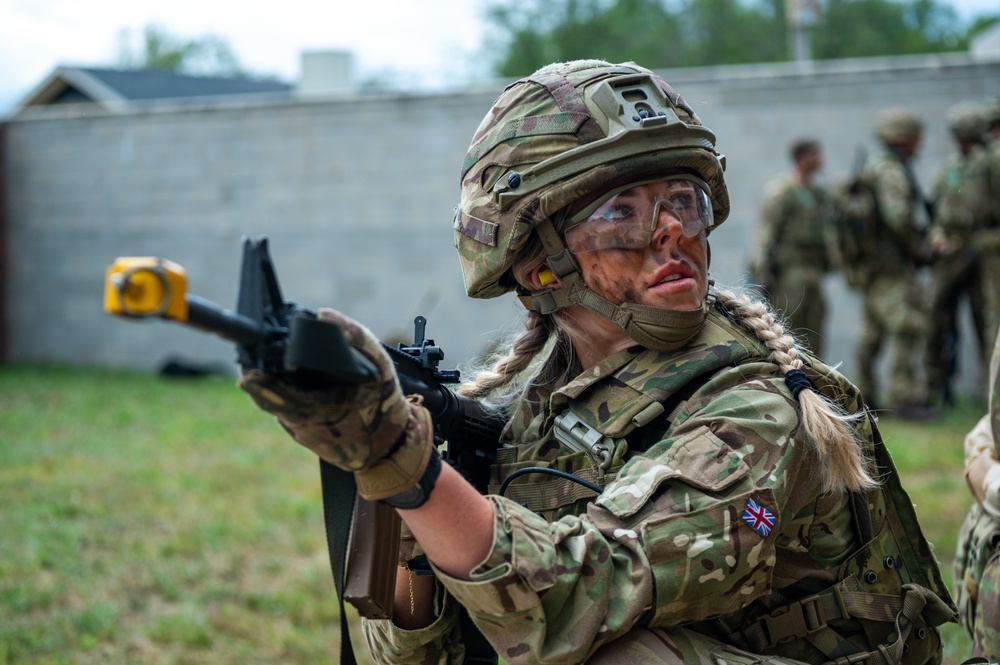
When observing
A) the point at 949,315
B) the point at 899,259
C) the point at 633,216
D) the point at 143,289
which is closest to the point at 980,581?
the point at 633,216

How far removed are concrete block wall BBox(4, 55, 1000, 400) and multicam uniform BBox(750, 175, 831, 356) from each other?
168cm

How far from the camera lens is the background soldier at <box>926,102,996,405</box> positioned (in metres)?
9.24

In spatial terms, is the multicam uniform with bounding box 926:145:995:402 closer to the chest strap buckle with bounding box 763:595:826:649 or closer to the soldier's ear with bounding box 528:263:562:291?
the soldier's ear with bounding box 528:263:562:291

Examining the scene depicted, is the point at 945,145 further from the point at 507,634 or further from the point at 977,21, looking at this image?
the point at 977,21

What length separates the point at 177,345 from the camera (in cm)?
1525

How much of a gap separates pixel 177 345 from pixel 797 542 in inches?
548

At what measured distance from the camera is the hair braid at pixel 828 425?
220cm

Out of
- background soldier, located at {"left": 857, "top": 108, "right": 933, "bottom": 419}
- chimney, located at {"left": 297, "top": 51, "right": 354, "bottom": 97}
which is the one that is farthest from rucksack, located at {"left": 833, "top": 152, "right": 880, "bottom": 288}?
chimney, located at {"left": 297, "top": 51, "right": 354, "bottom": 97}

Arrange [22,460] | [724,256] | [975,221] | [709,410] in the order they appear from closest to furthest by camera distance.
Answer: [709,410] → [22,460] → [975,221] → [724,256]

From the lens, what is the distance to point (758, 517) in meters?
2.08

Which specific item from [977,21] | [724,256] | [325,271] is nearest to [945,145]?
[724,256]

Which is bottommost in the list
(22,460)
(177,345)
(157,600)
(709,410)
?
(177,345)

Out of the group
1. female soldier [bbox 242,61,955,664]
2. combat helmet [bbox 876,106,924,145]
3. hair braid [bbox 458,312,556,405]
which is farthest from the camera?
combat helmet [bbox 876,106,924,145]

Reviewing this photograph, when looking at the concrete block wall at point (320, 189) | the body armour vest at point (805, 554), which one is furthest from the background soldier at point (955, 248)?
the body armour vest at point (805, 554)
